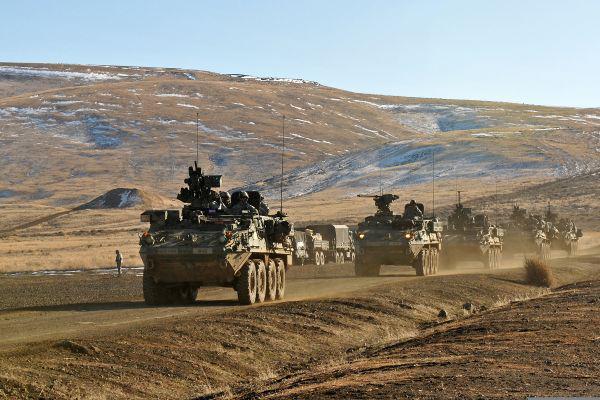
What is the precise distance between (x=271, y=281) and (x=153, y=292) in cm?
347

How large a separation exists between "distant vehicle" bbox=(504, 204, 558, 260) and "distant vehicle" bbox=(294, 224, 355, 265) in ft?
31.9

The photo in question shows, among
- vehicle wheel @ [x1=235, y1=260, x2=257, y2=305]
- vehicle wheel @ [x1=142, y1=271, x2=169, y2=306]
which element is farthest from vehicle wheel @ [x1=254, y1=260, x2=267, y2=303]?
vehicle wheel @ [x1=142, y1=271, x2=169, y2=306]

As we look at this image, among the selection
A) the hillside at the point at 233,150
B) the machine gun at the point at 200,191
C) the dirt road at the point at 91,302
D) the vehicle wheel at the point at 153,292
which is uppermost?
the hillside at the point at 233,150

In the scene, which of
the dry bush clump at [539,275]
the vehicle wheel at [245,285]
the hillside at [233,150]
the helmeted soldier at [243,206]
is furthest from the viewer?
the hillside at [233,150]

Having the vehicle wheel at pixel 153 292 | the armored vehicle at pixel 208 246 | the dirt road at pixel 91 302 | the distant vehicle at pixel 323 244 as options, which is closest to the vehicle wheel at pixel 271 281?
the armored vehicle at pixel 208 246

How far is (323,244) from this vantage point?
201 feet

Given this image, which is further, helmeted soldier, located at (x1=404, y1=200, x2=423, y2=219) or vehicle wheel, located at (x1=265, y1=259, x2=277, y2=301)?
helmeted soldier, located at (x1=404, y1=200, x2=423, y2=219)

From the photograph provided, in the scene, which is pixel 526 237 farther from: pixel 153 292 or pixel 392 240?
pixel 153 292

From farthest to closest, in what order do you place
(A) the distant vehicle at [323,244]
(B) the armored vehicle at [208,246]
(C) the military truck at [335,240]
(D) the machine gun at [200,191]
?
1. (C) the military truck at [335,240]
2. (A) the distant vehicle at [323,244]
3. (D) the machine gun at [200,191]
4. (B) the armored vehicle at [208,246]

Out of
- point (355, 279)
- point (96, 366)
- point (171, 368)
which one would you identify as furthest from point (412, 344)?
point (355, 279)

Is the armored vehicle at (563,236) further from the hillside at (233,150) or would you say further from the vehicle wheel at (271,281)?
the hillside at (233,150)

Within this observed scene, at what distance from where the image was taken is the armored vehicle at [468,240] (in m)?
50.8

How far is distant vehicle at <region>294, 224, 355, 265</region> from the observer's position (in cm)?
5762

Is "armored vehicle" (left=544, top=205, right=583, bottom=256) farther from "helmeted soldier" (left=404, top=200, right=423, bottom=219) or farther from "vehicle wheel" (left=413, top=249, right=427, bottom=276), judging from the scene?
"vehicle wheel" (left=413, top=249, right=427, bottom=276)
